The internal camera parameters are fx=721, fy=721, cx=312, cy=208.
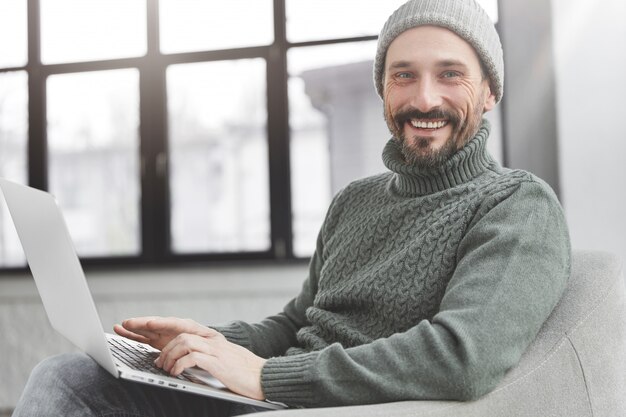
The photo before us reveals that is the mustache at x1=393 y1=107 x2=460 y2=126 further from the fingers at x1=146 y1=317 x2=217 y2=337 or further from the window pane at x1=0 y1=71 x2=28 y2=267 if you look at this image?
the window pane at x1=0 y1=71 x2=28 y2=267

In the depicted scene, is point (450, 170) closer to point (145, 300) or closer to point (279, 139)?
point (279, 139)

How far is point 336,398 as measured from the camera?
1.02 meters

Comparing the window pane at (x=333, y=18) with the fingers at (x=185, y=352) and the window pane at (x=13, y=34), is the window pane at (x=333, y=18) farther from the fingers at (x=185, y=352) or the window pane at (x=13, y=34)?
the fingers at (x=185, y=352)

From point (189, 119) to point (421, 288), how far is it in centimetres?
259

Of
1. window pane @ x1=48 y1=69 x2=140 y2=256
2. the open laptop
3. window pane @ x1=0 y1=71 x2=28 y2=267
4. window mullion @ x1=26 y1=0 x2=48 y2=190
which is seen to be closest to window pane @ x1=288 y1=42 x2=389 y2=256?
window pane @ x1=48 y1=69 x2=140 y2=256

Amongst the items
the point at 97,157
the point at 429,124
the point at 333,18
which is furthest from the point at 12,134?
the point at 429,124

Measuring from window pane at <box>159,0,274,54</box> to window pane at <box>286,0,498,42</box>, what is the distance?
122 mm

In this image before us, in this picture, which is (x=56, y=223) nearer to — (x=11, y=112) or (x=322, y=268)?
(x=322, y=268)

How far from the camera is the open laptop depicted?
→ 38.7 inches

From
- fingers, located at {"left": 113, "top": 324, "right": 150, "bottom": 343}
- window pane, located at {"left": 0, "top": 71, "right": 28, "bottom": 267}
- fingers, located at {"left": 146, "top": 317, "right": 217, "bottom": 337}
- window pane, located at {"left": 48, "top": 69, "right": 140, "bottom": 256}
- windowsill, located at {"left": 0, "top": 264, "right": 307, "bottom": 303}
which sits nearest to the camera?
fingers, located at {"left": 146, "top": 317, "right": 217, "bottom": 337}

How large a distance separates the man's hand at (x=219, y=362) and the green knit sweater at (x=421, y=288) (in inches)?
0.9

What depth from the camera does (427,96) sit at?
1.32 m

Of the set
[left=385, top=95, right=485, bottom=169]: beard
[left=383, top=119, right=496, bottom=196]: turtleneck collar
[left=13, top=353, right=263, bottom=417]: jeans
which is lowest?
[left=13, top=353, right=263, bottom=417]: jeans

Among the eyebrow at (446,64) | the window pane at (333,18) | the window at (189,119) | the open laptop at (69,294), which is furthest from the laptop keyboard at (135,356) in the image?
the window pane at (333,18)
